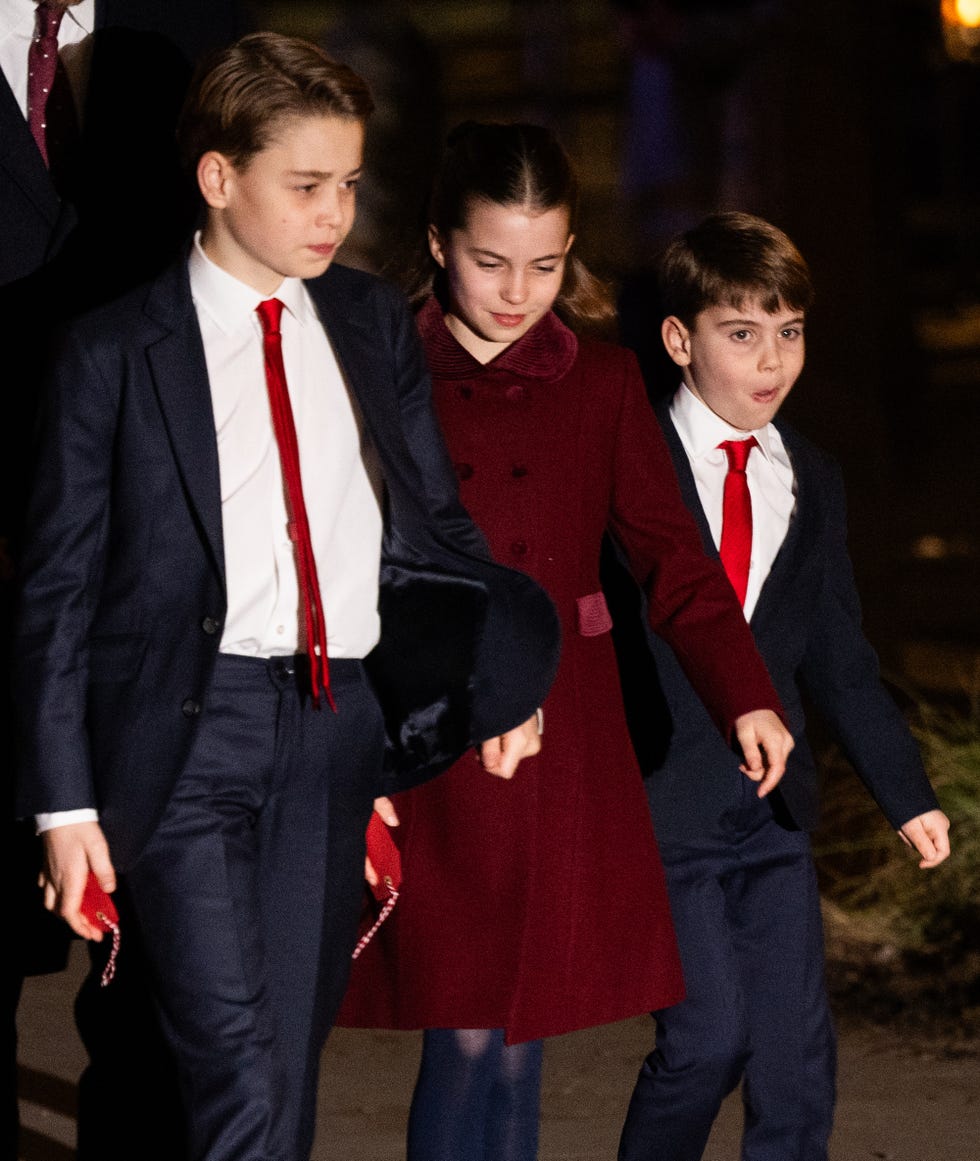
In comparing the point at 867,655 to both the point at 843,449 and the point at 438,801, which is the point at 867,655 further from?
the point at 843,449

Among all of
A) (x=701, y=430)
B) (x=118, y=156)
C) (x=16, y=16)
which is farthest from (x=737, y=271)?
(x=16, y=16)

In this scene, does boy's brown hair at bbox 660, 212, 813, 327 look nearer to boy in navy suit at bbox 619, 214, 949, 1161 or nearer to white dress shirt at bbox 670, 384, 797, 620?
boy in navy suit at bbox 619, 214, 949, 1161

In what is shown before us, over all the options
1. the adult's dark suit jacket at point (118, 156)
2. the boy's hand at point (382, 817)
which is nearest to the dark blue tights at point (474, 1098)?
the boy's hand at point (382, 817)

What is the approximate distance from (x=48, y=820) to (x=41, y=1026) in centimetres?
291

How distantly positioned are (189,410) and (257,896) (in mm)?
738

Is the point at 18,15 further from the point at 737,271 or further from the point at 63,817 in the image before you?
the point at 63,817

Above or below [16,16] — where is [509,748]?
below

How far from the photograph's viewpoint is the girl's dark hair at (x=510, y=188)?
3.78 m

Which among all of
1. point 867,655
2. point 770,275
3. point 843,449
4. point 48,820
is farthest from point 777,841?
point 843,449

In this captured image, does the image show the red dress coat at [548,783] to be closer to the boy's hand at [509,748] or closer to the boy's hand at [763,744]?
the boy's hand at [763,744]

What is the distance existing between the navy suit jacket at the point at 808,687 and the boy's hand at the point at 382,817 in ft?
1.77

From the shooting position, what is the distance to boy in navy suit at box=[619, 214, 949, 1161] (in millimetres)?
4059

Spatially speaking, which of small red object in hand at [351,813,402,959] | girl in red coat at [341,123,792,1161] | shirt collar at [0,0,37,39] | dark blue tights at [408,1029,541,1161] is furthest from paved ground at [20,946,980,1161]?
shirt collar at [0,0,37,39]

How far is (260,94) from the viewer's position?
3316 mm
